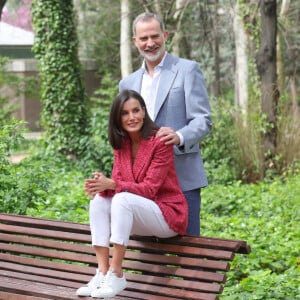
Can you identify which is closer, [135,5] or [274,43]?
[274,43]

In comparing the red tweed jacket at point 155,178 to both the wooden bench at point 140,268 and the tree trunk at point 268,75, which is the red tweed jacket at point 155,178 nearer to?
the wooden bench at point 140,268

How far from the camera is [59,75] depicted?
44.3ft

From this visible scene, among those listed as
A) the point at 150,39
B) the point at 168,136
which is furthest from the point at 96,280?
the point at 150,39

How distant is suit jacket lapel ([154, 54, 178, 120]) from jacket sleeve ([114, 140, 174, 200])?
1.00 ft

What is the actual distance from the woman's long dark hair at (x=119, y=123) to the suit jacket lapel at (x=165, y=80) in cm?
17

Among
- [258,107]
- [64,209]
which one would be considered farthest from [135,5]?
[64,209]

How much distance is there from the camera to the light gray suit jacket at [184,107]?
407cm

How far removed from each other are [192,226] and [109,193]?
25.6 inches

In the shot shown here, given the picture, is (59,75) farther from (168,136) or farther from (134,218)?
(134,218)

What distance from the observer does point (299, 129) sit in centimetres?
1094

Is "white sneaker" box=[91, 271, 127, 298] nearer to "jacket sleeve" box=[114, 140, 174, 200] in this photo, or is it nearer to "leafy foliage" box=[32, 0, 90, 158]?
"jacket sleeve" box=[114, 140, 174, 200]

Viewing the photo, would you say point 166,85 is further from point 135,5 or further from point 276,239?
point 135,5

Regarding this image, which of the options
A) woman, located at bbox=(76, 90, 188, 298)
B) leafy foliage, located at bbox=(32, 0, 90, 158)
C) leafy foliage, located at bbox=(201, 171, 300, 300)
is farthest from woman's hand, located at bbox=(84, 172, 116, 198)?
leafy foliage, located at bbox=(32, 0, 90, 158)

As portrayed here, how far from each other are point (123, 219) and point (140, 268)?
48cm
